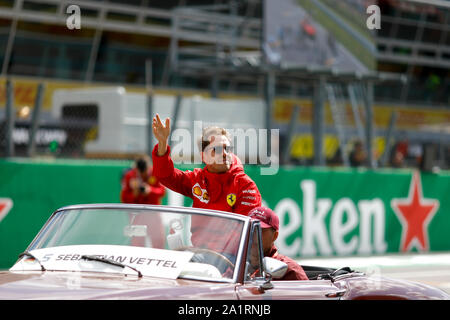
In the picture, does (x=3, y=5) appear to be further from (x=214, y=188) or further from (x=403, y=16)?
(x=214, y=188)

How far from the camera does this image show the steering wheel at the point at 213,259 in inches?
198

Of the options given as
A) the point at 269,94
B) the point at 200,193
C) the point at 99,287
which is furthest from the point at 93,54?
the point at 99,287

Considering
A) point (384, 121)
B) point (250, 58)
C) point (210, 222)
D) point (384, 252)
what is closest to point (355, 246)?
point (384, 252)

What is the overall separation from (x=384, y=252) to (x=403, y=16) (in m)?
21.3

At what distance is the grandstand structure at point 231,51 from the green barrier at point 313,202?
71 cm

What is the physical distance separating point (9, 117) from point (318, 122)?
267 inches

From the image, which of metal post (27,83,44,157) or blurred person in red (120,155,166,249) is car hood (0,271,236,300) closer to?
blurred person in red (120,155,166,249)

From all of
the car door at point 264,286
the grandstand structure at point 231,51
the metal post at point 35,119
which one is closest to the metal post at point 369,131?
the grandstand structure at point 231,51

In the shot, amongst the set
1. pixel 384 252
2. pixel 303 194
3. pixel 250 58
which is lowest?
pixel 384 252

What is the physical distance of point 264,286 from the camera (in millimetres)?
4926

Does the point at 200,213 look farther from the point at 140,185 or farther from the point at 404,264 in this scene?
the point at 404,264

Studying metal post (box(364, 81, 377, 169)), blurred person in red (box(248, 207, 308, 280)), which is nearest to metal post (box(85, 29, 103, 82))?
metal post (box(364, 81, 377, 169))

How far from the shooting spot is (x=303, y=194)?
15.0m

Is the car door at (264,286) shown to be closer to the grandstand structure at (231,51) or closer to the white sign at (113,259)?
the white sign at (113,259)
